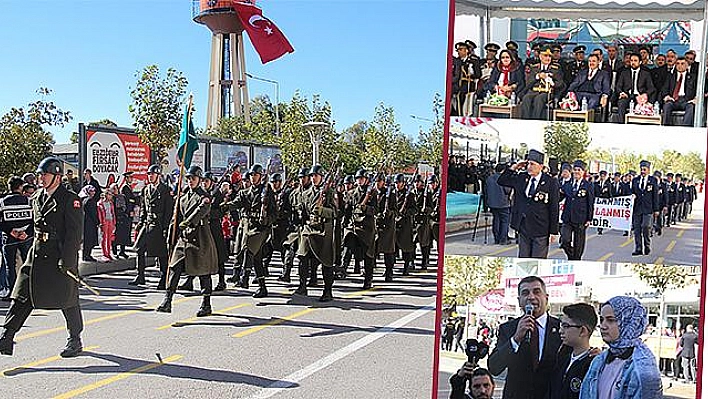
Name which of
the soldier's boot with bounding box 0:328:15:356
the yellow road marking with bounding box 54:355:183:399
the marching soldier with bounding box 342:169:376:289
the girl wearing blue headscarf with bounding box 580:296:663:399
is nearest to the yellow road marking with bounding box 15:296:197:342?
the soldier's boot with bounding box 0:328:15:356

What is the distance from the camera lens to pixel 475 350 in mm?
3855

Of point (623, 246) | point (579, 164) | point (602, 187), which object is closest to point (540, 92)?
point (579, 164)

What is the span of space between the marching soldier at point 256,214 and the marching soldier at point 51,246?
2.90 m

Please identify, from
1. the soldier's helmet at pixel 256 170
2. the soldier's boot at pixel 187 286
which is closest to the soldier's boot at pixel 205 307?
the soldier's boot at pixel 187 286

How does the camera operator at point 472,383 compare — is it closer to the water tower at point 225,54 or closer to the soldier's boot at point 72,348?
the soldier's boot at point 72,348

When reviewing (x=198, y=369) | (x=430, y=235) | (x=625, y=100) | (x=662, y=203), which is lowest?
(x=198, y=369)

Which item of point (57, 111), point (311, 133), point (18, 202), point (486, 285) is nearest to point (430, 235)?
point (311, 133)

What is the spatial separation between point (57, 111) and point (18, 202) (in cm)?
223

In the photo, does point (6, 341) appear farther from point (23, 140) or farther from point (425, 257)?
point (425, 257)

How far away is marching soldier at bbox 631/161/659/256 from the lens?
12.2 feet

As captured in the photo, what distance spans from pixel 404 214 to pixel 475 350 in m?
5.99

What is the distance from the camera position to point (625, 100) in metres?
3.73

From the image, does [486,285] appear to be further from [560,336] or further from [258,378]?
[258,378]

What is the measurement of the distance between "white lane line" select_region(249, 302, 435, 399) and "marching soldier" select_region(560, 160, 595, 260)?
2.25 m
